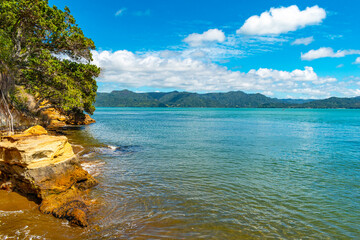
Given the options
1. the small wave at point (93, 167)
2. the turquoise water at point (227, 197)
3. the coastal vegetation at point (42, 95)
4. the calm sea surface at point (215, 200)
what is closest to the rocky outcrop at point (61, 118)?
the coastal vegetation at point (42, 95)

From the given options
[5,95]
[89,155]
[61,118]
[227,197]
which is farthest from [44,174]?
[61,118]

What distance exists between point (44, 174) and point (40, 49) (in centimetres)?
2132

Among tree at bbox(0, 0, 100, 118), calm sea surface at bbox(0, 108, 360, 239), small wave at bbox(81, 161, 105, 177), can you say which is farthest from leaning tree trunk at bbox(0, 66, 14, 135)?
calm sea surface at bbox(0, 108, 360, 239)

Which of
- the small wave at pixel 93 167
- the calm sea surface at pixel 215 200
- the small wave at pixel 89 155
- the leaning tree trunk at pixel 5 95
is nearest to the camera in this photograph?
the calm sea surface at pixel 215 200

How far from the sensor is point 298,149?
28984 mm

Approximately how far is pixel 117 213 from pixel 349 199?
47.0 ft

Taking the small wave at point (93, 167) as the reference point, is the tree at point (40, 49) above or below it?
above

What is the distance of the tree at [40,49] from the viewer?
72.4 ft

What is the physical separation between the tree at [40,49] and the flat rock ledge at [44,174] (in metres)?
13.4

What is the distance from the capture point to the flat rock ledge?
10427 mm

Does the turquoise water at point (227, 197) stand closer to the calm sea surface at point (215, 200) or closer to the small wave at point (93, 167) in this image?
the calm sea surface at point (215, 200)

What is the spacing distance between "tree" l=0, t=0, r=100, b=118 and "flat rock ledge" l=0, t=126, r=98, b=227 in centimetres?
1342

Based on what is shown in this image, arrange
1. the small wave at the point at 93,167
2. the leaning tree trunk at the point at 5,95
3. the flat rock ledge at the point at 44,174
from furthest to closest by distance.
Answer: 1. the leaning tree trunk at the point at 5,95
2. the small wave at the point at 93,167
3. the flat rock ledge at the point at 44,174

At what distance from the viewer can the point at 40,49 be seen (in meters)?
25.8
